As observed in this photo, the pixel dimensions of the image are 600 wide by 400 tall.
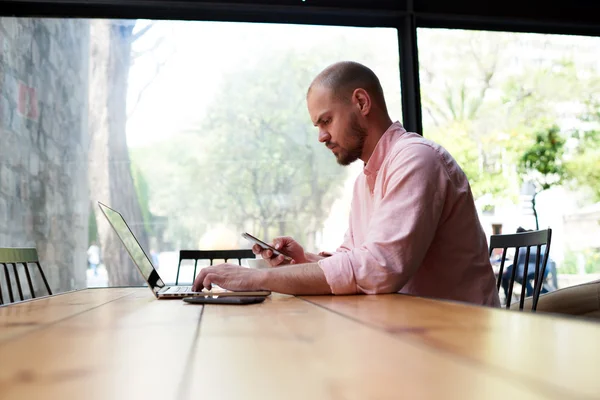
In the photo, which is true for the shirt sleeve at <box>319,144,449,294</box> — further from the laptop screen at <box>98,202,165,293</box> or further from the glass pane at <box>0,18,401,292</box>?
the glass pane at <box>0,18,401,292</box>

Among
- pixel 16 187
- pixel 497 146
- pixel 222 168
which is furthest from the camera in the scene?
pixel 497 146

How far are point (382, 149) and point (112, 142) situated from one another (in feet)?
8.17

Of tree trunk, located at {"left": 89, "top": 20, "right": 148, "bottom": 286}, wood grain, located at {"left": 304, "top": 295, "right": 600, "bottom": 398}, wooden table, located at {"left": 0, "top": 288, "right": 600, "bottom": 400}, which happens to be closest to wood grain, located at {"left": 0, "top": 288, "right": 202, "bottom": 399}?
wooden table, located at {"left": 0, "top": 288, "right": 600, "bottom": 400}

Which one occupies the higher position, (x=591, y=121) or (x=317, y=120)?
(x=591, y=121)

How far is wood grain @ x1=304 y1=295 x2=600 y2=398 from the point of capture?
1.13 ft

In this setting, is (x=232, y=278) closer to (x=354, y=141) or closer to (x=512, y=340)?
(x=354, y=141)

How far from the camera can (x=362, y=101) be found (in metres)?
1.82

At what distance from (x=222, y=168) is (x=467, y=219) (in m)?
2.60

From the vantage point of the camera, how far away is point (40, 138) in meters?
3.75

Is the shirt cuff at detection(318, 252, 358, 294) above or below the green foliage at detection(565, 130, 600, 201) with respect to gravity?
below

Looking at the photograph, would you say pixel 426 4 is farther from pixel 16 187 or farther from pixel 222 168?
pixel 16 187

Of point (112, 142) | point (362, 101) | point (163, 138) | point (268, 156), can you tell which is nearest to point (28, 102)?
point (112, 142)

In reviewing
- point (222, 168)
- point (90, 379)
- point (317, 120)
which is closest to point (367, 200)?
point (317, 120)

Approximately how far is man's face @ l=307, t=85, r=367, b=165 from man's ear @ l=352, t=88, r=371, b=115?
0.6 inches
